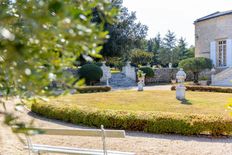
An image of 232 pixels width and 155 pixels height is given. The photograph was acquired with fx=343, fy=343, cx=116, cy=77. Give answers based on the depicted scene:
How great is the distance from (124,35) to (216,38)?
9583 millimetres

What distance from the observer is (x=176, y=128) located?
845 cm

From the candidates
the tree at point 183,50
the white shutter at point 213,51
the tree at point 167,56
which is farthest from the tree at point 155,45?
the white shutter at point 213,51

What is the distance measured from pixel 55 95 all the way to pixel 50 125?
8.25 m

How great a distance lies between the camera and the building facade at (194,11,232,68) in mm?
28188

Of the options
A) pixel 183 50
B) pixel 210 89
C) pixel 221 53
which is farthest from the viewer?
pixel 183 50

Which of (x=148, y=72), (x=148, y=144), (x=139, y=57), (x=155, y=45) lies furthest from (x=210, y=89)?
(x=155, y=45)

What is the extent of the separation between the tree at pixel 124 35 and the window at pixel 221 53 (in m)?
9.58

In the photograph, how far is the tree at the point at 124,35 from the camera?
111 feet

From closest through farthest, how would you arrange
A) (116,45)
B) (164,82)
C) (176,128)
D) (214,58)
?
(176,128)
(214,58)
(164,82)
(116,45)

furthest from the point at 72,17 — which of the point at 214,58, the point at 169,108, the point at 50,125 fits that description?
the point at 214,58

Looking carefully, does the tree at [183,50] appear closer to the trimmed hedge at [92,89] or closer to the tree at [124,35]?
the tree at [124,35]

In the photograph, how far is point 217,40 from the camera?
96.5ft

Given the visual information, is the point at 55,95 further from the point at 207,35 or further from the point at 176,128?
the point at 207,35

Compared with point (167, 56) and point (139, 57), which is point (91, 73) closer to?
point (139, 57)
